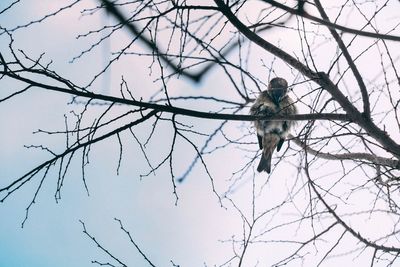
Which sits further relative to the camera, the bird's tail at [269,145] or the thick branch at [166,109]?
the bird's tail at [269,145]

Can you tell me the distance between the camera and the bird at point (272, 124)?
4.62 m

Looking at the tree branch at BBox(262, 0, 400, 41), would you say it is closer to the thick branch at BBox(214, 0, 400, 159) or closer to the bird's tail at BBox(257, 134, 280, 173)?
the thick branch at BBox(214, 0, 400, 159)

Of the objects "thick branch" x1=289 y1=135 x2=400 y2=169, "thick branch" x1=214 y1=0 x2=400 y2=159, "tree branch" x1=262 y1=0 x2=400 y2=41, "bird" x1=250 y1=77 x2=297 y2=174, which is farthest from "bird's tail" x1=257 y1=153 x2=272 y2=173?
"tree branch" x1=262 y1=0 x2=400 y2=41

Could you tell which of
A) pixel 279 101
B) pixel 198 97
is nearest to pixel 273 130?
pixel 279 101

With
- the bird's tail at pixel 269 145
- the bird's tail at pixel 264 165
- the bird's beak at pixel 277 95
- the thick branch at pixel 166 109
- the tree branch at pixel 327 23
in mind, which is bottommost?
the thick branch at pixel 166 109

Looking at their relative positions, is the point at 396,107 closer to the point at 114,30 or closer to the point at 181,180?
the point at 181,180

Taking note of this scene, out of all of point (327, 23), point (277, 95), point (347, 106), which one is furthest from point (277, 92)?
point (327, 23)

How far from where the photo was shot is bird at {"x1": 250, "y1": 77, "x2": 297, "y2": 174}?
182 inches

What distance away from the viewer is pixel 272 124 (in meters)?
4.89

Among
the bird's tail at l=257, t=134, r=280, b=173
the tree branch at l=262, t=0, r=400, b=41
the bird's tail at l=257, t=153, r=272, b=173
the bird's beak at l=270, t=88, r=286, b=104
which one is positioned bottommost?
the tree branch at l=262, t=0, r=400, b=41

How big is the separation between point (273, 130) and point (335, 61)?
233 centimetres

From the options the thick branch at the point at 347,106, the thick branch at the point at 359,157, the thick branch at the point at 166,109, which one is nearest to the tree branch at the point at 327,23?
the thick branch at the point at 347,106

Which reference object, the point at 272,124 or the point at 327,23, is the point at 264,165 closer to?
the point at 272,124

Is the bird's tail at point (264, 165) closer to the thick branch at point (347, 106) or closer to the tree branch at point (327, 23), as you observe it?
the thick branch at point (347, 106)
